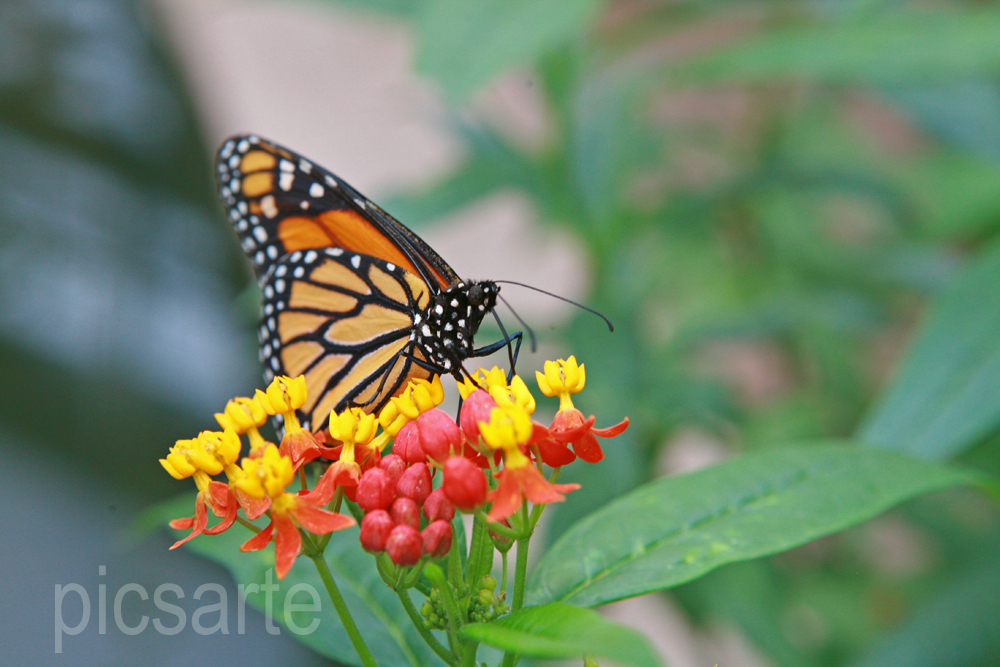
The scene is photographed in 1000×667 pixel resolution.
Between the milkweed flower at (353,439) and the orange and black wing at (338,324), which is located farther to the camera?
the orange and black wing at (338,324)

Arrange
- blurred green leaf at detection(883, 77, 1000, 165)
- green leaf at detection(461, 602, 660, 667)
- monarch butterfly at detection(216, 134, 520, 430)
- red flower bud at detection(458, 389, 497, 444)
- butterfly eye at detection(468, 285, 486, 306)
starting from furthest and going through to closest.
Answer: blurred green leaf at detection(883, 77, 1000, 165) < monarch butterfly at detection(216, 134, 520, 430) < butterfly eye at detection(468, 285, 486, 306) < red flower bud at detection(458, 389, 497, 444) < green leaf at detection(461, 602, 660, 667)

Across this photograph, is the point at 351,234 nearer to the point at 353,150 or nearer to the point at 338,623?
the point at 338,623

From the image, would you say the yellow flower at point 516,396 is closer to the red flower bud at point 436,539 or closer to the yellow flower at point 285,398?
the red flower bud at point 436,539

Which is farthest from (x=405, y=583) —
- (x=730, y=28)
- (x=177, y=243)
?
(x=730, y=28)

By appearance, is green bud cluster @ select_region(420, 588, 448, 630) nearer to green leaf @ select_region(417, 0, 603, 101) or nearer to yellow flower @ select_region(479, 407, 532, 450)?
yellow flower @ select_region(479, 407, 532, 450)

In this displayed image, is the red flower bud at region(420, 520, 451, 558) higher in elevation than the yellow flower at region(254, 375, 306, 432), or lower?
lower

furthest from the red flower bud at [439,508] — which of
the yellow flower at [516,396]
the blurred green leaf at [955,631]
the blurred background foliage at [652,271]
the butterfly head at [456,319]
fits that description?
the blurred green leaf at [955,631]

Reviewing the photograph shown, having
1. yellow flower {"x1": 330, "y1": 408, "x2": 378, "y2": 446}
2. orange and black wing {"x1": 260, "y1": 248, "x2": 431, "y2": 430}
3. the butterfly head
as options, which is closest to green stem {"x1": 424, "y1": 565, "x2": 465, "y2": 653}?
yellow flower {"x1": 330, "y1": 408, "x2": 378, "y2": 446}

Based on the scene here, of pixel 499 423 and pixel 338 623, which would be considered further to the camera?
pixel 338 623
